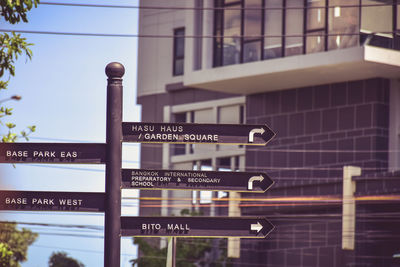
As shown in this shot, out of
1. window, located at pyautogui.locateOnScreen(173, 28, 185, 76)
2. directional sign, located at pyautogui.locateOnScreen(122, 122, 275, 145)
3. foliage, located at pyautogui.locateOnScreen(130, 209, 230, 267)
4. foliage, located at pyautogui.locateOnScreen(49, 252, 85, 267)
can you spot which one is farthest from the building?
foliage, located at pyautogui.locateOnScreen(49, 252, 85, 267)

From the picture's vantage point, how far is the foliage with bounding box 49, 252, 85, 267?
93.9 meters

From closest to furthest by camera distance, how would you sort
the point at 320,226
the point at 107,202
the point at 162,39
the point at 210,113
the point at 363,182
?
the point at 107,202 < the point at 363,182 < the point at 320,226 < the point at 210,113 < the point at 162,39

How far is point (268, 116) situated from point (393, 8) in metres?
9.14

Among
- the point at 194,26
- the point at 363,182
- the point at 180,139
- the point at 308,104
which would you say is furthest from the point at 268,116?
the point at 180,139

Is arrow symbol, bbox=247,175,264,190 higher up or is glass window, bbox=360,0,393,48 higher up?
glass window, bbox=360,0,393,48

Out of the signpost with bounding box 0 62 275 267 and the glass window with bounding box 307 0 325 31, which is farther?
the glass window with bounding box 307 0 325 31

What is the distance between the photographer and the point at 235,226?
35.5ft

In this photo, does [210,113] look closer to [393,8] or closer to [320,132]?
[320,132]

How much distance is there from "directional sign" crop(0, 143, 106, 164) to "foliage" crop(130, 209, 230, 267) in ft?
105

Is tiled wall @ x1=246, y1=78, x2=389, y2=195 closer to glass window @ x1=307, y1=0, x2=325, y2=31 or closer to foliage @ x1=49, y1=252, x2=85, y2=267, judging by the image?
glass window @ x1=307, y1=0, x2=325, y2=31

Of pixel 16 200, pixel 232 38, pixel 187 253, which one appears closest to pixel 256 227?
pixel 16 200

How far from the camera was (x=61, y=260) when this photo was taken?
95812mm

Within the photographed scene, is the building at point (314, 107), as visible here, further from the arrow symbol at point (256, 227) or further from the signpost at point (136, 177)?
the arrow symbol at point (256, 227)

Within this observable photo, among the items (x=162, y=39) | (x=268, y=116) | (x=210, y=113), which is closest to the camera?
(x=268, y=116)
